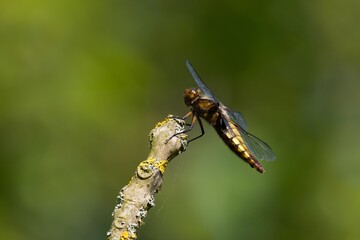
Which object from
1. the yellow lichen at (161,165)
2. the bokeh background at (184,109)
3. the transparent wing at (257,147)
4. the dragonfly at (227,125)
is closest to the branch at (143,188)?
the yellow lichen at (161,165)

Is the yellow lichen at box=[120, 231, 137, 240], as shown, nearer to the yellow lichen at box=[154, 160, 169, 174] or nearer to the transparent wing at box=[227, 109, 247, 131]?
the yellow lichen at box=[154, 160, 169, 174]

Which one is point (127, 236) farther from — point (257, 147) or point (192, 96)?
point (257, 147)

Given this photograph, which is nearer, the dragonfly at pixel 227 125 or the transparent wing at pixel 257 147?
the dragonfly at pixel 227 125

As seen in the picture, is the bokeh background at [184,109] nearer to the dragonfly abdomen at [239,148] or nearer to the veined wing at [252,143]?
the veined wing at [252,143]

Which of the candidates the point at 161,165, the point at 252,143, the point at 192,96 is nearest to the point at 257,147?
the point at 252,143

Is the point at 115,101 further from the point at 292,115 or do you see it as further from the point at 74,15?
the point at 292,115

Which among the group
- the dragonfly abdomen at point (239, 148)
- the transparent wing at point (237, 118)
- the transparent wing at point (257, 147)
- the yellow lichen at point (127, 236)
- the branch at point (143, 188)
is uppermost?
the transparent wing at point (237, 118)

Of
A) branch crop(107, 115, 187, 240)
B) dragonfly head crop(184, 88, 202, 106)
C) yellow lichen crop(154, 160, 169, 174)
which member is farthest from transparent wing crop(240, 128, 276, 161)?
yellow lichen crop(154, 160, 169, 174)
